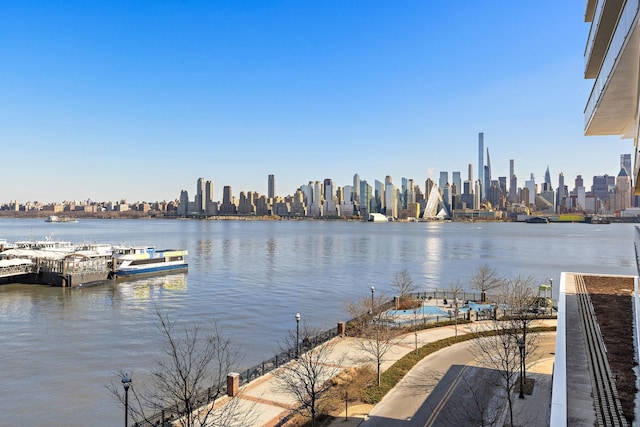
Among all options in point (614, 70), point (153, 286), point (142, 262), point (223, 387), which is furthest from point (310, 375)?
point (142, 262)

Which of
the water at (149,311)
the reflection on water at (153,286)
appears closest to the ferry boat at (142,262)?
→ the reflection on water at (153,286)

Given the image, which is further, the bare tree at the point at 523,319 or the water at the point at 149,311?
the water at the point at 149,311

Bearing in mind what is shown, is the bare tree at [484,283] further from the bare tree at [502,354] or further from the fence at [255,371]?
the bare tree at [502,354]

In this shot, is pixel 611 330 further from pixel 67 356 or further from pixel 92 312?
pixel 92 312

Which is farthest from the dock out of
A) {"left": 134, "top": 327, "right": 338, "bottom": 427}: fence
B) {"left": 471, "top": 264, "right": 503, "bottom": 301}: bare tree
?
{"left": 471, "top": 264, "right": 503, "bottom": 301}: bare tree

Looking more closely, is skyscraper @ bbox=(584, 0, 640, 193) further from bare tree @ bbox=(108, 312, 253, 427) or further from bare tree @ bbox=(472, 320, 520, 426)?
bare tree @ bbox=(108, 312, 253, 427)

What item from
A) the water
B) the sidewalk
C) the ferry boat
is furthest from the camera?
the ferry boat

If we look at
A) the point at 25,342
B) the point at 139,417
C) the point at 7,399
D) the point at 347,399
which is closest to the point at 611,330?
the point at 347,399
